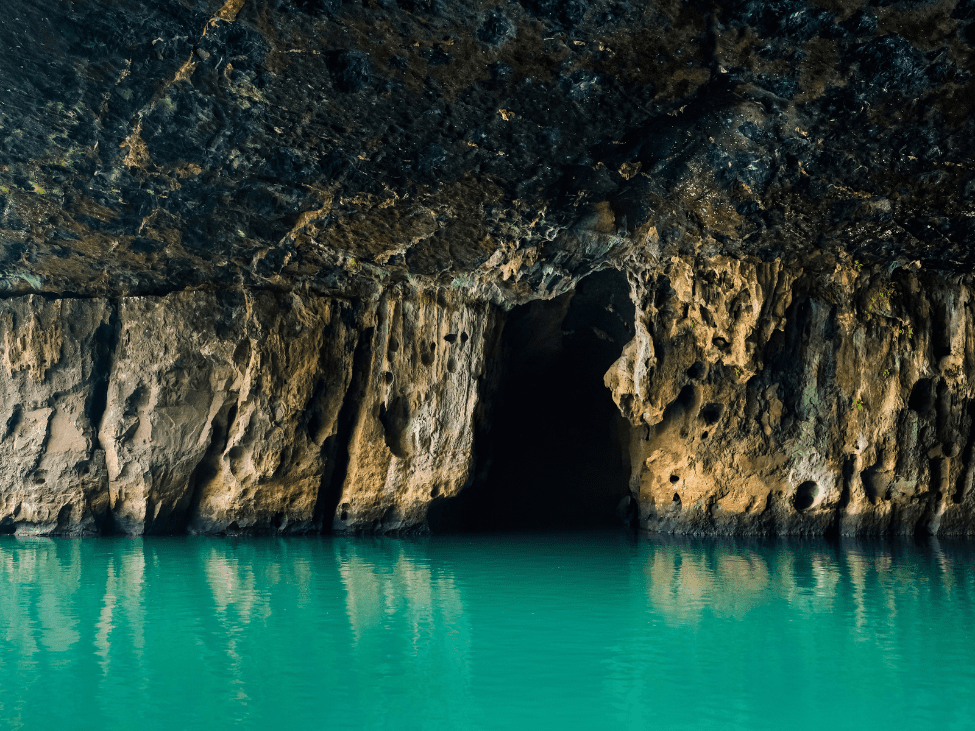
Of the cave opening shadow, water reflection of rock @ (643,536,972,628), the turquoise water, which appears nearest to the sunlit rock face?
the cave opening shadow

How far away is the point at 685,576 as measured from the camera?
26.7 ft

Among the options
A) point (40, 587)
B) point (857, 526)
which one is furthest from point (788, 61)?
point (40, 587)

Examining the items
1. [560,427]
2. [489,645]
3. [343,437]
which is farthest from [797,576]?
[560,427]

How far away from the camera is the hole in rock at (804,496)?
39.8 ft

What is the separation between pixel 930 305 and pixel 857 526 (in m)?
3.53

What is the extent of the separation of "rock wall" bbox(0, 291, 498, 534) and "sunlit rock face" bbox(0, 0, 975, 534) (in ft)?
0.16

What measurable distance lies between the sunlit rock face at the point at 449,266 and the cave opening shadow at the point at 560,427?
0.98 m

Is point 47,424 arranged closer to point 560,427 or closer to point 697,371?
point 697,371

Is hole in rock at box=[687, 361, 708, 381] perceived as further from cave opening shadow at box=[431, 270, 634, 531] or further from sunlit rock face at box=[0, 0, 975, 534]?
cave opening shadow at box=[431, 270, 634, 531]

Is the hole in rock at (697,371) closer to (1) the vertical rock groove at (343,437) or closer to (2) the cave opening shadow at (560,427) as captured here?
(2) the cave opening shadow at (560,427)

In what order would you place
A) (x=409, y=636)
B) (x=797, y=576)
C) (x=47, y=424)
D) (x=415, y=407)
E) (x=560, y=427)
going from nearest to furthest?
(x=409, y=636), (x=797, y=576), (x=47, y=424), (x=415, y=407), (x=560, y=427)

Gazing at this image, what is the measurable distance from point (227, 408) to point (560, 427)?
8126 millimetres

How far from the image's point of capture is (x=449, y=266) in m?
11.7

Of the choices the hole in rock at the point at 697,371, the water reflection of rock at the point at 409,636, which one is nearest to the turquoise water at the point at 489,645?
the water reflection of rock at the point at 409,636
